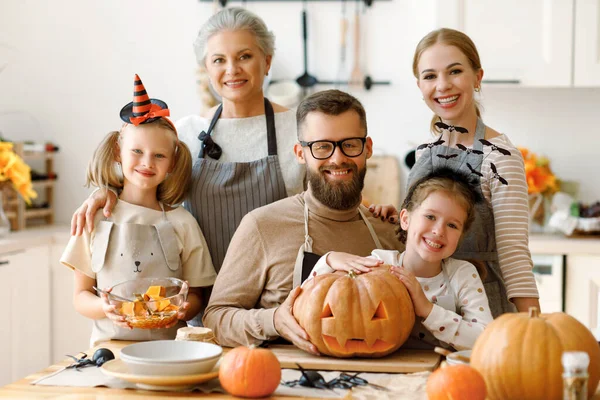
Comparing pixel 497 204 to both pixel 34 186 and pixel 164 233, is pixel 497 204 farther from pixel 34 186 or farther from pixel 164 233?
pixel 34 186

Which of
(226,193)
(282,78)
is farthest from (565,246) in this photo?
(226,193)

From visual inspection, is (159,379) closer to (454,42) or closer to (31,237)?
(454,42)

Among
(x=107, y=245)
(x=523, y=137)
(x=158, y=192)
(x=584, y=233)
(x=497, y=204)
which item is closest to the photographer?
(x=497, y=204)

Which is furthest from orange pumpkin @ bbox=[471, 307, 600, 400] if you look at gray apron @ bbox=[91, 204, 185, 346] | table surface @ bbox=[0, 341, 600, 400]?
gray apron @ bbox=[91, 204, 185, 346]

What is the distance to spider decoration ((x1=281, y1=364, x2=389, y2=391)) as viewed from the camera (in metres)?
1.61

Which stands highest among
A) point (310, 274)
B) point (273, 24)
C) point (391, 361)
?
point (273, 24)

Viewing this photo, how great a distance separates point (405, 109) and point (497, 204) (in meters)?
2.21

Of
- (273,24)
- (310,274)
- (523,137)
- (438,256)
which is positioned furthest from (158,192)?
(523,137)

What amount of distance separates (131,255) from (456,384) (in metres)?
1.10

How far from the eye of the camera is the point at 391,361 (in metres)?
1.79

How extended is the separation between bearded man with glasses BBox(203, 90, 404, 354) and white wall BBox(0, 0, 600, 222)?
82.6 inches

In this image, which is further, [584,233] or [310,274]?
[584,233]

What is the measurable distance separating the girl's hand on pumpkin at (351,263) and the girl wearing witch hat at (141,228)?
0.48 metres

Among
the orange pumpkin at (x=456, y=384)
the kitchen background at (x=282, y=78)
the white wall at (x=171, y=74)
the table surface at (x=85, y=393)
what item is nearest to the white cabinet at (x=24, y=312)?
the kitchen background at (x=282, y=78)
